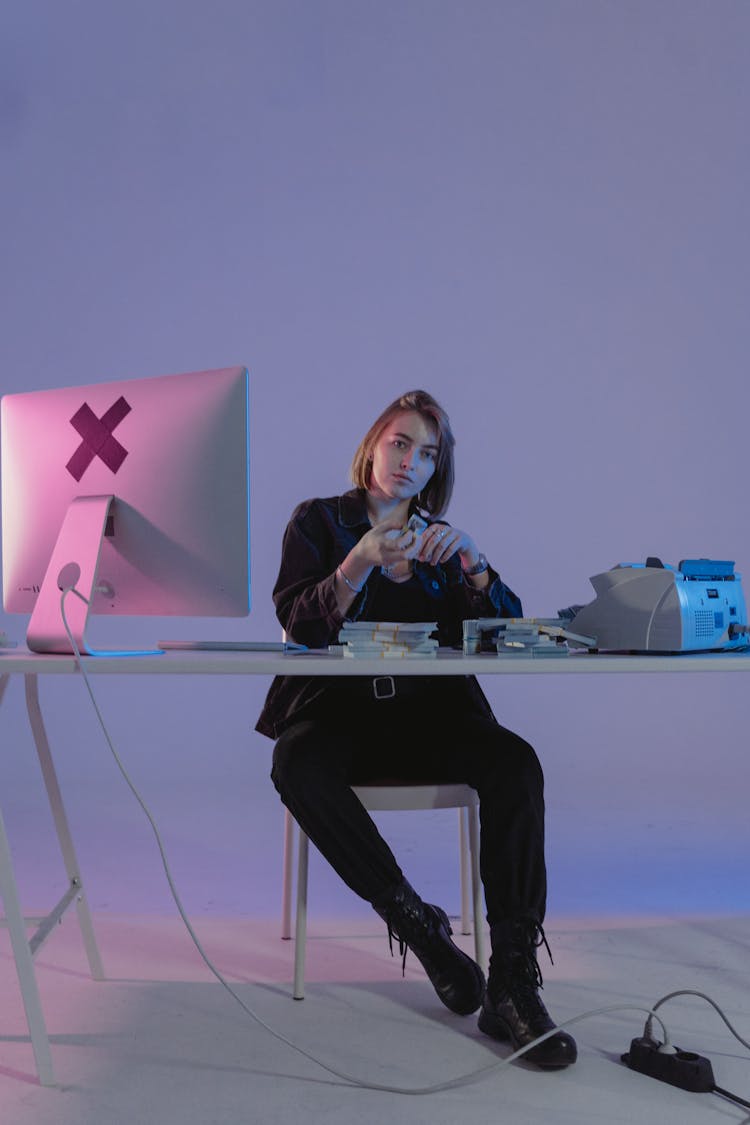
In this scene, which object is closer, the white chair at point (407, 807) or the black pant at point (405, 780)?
the black pant at point (405, 780)

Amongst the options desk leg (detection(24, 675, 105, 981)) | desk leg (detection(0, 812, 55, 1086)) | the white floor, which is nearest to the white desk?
desk leg (detection(0, 812, 55, 1086))

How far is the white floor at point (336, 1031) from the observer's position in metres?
1.61

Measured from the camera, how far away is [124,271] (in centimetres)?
429

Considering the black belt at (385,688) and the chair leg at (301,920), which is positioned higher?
the black belt at (385,688)

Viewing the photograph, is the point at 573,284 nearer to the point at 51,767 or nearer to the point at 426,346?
the point at 426,346

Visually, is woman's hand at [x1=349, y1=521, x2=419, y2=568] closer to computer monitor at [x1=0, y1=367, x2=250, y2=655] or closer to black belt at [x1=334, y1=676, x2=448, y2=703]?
Answer: computer monitor at [x1=0, y1=367, x2=250, y2=655]

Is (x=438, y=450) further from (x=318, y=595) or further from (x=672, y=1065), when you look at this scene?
(x=672, y=1065)

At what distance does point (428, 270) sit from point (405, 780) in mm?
2628

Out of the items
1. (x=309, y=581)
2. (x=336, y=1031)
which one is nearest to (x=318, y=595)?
(x=309, y=581)

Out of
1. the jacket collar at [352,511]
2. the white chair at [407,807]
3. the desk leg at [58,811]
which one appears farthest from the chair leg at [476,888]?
the desk leg at [58,811]

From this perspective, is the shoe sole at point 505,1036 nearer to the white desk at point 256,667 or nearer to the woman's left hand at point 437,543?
the white desk at point 256,667

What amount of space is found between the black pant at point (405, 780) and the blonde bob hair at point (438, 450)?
1.59 feet

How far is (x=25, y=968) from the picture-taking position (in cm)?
167

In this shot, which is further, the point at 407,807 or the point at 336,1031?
the point at 407,807
